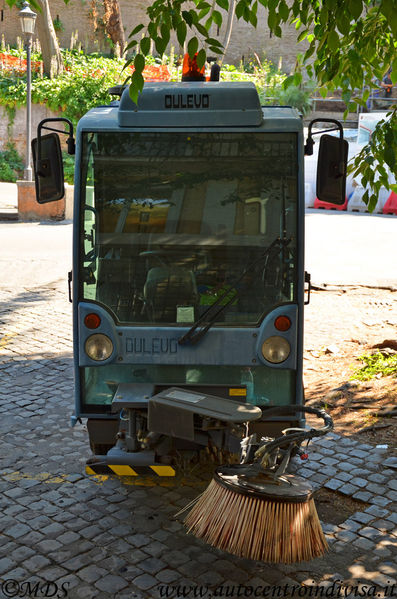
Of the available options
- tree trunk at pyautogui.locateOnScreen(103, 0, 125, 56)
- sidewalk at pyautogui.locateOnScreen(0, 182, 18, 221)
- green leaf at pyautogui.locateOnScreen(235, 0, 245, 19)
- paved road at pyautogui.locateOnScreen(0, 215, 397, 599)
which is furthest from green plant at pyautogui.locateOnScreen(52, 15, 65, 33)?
green leaf at pyautogui.locateOnScreen(235, 0, 245, 19)

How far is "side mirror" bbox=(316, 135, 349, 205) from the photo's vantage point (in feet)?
16.1

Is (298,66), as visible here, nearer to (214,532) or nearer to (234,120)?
(234,120)

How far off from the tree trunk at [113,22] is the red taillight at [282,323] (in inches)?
1121

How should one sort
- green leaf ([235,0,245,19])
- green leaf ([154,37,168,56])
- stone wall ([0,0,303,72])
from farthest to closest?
stone wall ([0,0,303,72]) → green leaf ([235,0,245,19]) → green leaf ([154,37,168,56])

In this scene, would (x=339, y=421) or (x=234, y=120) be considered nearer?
(x=234, y=120)

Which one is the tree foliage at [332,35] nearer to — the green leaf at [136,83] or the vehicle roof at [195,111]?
the green leaf at [136,83]

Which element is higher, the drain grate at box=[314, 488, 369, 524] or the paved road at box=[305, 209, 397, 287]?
the paved road at box=[305, 209, 397, 287]

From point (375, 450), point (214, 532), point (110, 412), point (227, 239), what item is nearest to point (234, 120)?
point (227, 239)

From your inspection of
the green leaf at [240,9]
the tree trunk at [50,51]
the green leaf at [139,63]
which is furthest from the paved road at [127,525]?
the tree trunk at [50,51]

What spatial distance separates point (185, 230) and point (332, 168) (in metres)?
1.09

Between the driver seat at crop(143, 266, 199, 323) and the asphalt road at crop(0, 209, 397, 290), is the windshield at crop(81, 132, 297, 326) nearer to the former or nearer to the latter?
the driver seat at crop(143, 266, 199, 323)

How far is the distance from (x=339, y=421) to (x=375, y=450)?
0.68 m

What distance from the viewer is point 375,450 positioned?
6.05m

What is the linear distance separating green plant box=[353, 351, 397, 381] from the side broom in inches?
156
